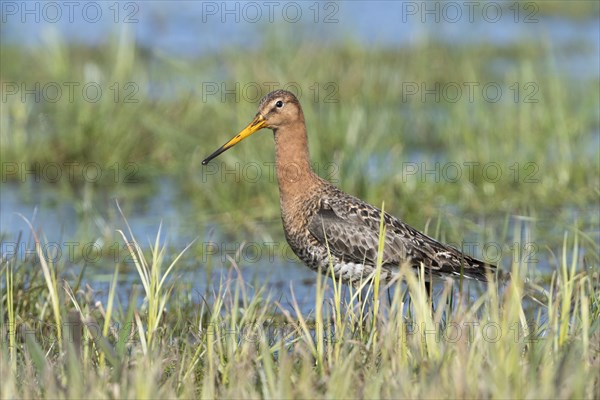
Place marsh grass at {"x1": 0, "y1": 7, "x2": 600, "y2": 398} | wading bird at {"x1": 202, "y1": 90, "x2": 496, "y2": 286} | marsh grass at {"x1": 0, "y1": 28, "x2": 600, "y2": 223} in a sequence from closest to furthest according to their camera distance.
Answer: marsh grass at {"x1": 0, "y1": 7, "x2": 600, "y2": 398} < wading bird at {"x1": 202, "y1": 90, "x2": 496, "y2": 286} < marsh grass at {"x1": 0, "y1": 28, "x2": 600, "y2": 223}

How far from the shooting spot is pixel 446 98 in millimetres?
11680

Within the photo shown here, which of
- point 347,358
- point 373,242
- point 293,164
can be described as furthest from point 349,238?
point 347,358

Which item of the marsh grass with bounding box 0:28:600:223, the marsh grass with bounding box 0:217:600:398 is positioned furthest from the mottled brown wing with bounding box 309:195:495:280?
the marsh grass with bounding box 0:28:600:223

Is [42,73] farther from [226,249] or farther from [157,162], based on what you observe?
[226,249]

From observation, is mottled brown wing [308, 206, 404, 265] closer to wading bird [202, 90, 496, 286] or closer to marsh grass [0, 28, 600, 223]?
wading bird [202, 90, 496, 286]

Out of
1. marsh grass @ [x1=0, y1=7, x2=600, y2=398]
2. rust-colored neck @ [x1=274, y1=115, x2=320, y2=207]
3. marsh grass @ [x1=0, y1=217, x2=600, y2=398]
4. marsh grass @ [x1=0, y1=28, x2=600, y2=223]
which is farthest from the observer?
marsh grass @ [x1=0, y1=28, x2=600, y2=223]

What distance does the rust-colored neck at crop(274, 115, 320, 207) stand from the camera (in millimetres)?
6832

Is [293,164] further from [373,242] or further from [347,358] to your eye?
[347,358]

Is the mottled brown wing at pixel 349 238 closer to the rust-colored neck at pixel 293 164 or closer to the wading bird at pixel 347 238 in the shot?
the wading bird at pixel 347 238

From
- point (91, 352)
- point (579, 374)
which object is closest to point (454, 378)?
point (579, 374)

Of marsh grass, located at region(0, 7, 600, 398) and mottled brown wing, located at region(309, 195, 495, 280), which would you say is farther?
mottled brown wing, located at region(309, 195, 495, 280)

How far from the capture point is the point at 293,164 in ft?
22.7

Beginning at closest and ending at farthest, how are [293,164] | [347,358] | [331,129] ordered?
[347,358] → [293,164] → [331,129]

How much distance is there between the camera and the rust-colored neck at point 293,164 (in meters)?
6.83
